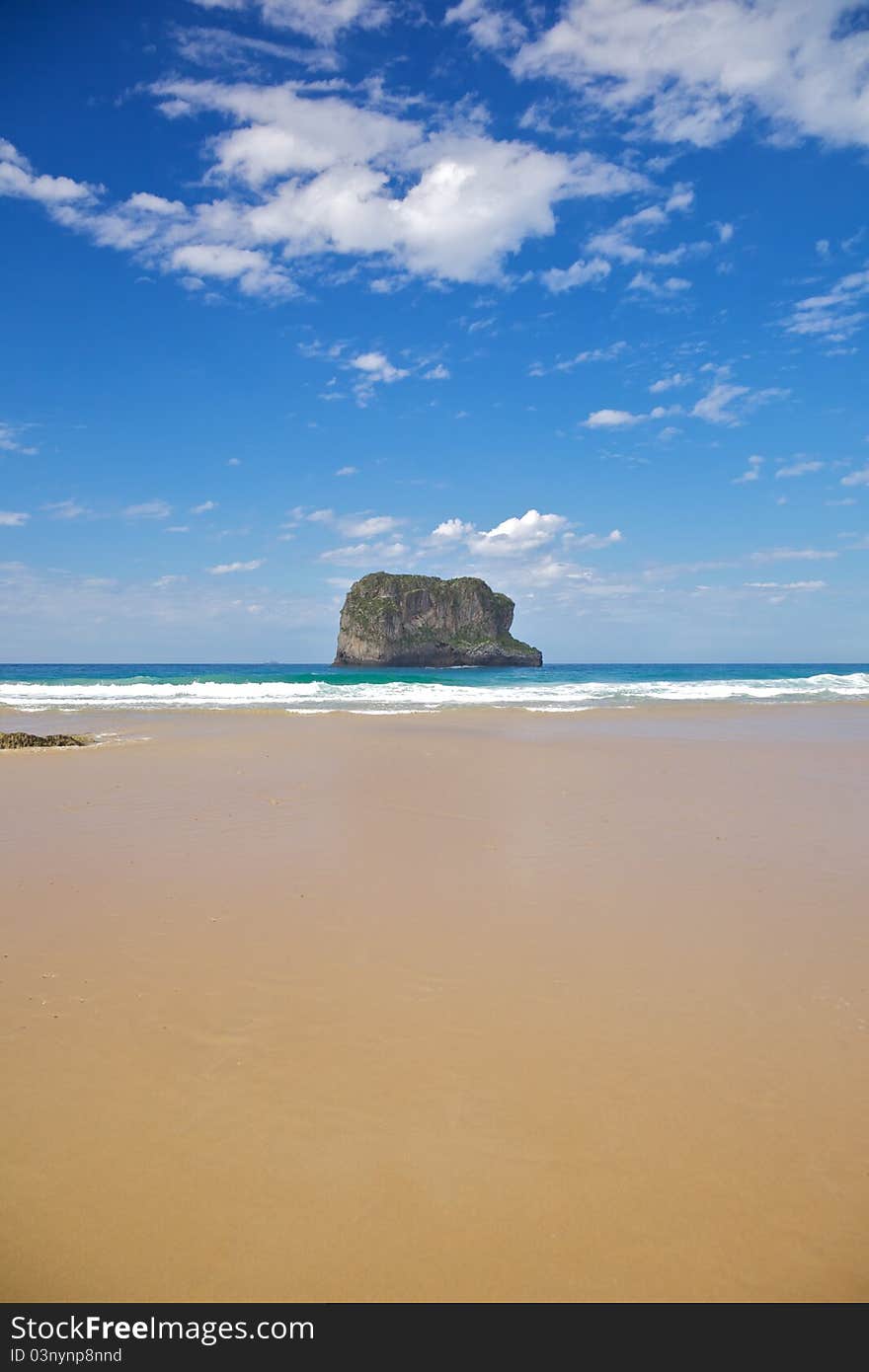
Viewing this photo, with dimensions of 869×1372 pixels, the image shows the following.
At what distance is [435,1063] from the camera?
3.05 metres

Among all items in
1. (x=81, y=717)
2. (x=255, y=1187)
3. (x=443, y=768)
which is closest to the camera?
(x=255, y=1187)

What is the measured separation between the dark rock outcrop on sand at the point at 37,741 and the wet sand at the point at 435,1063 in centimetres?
766

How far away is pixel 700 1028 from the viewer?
11.0ft

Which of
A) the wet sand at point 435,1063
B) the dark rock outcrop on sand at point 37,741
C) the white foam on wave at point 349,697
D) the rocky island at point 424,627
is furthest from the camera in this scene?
the rocky island at point 424,627

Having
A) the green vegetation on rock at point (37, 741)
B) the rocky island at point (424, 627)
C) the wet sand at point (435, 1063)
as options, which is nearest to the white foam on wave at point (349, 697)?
the green vegetation on rock at point (37, 741)

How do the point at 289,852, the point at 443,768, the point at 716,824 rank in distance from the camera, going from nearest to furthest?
the point at 289,852, the point at 716,824, the point at 443,768

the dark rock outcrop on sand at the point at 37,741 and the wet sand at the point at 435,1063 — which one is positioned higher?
the dark rock outcrop on sand at the point at 37,741

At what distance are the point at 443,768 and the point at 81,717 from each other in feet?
47.1

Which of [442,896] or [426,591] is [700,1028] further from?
[426,591]

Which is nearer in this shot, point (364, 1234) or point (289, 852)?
point (364, 1234)

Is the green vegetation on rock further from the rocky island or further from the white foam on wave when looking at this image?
the rocky island

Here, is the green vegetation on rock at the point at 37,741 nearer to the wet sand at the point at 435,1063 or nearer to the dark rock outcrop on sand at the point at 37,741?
the dark rock outcrop on sand at the point at 37,741

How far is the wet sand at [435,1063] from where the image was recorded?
2.13 meters
